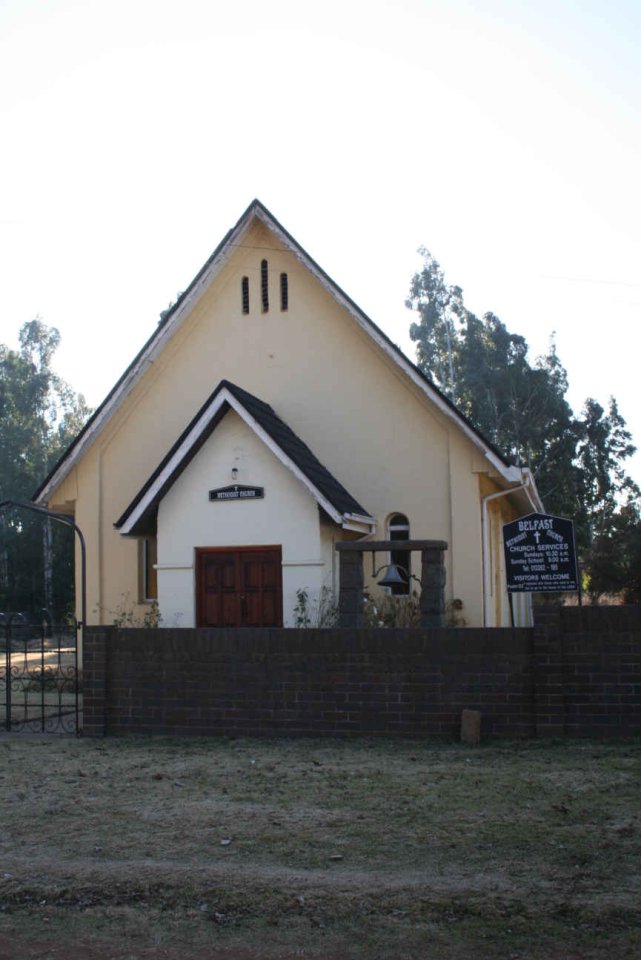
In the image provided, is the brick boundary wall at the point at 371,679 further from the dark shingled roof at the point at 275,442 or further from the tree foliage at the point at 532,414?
the tree foliage at the point at 532,414

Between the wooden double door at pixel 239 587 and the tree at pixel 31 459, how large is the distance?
35.9m

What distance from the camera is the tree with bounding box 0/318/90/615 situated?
5491cm

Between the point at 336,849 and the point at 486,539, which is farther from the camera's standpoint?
the point at 486,539

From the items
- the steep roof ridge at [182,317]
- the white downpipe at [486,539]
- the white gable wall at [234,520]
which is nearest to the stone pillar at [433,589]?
the white gable wall at [234,520]

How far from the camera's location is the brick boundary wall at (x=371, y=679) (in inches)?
458

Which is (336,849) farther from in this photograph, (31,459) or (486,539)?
(31,459)

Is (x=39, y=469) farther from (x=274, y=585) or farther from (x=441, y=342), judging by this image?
(x=274, y=585)

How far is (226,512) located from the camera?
731 inches

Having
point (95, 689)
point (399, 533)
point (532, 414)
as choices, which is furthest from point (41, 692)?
point (532, 414)

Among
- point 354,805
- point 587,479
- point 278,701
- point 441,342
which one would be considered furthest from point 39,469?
point 354,805

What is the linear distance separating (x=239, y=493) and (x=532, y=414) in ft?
108

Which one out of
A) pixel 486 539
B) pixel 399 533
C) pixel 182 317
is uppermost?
pixel 182 317

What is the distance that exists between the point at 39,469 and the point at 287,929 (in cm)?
5433

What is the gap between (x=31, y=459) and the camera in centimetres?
5803
